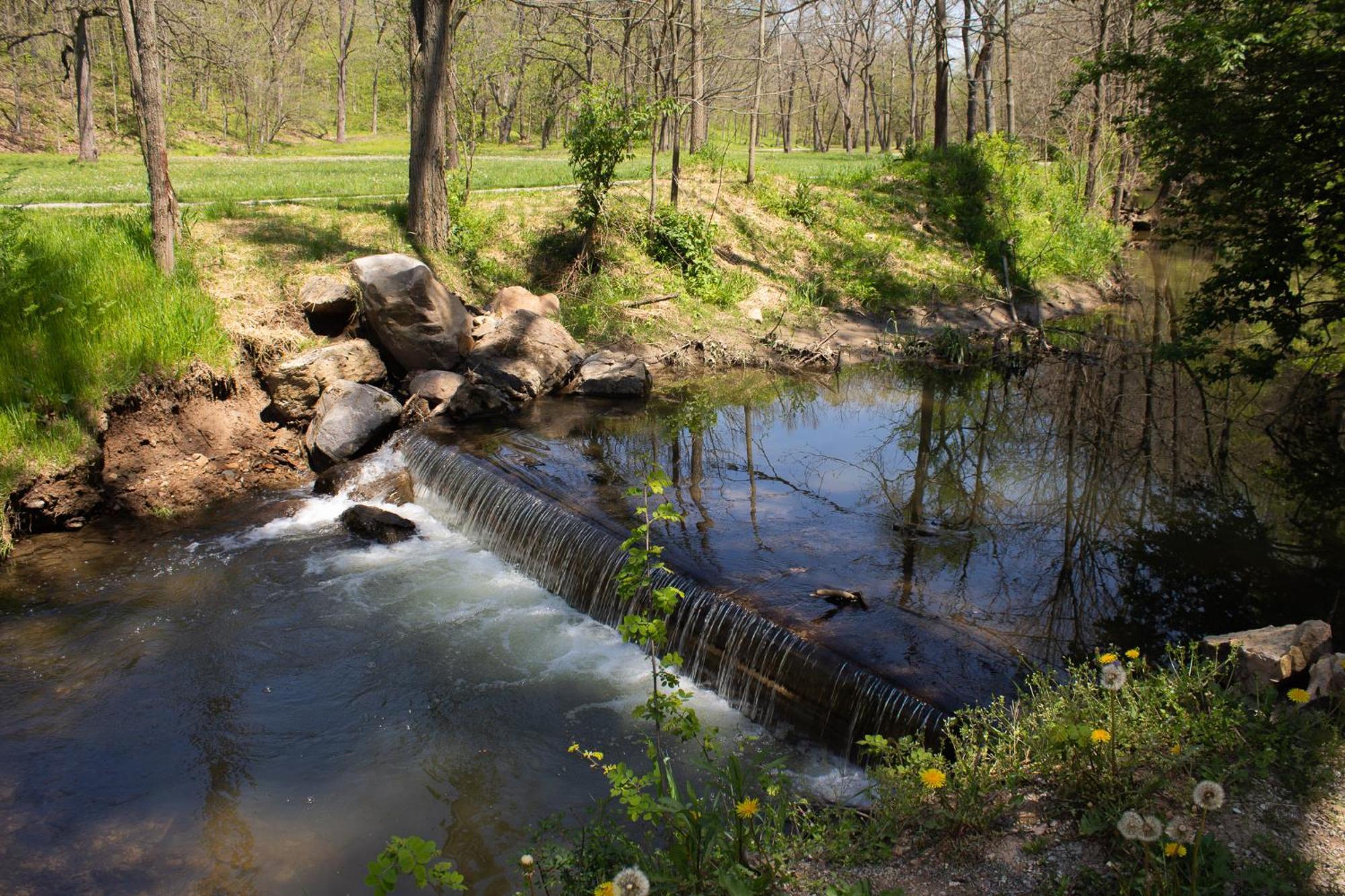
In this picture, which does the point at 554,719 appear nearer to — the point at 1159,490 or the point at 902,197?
the point at 1159,490

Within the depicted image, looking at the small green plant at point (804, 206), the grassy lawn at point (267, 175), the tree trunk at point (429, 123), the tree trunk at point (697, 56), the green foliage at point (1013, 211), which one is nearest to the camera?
the tree trunk at point (429, 123)

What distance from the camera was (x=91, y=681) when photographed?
7246 mm

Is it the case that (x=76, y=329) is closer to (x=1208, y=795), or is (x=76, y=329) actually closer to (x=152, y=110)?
(x=152, y=110)

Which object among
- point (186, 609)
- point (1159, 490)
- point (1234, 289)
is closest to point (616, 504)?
point (186, 609)

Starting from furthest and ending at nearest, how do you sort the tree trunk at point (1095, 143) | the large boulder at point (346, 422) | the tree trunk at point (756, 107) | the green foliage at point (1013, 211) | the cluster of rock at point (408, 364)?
the tree trunk at point (1095, 143)
the green foliage at point (1013, 211)
the tree trunk at point (756, 107)
the cluster of rock at point (408, 364)
the large boulder at point (346, 422)

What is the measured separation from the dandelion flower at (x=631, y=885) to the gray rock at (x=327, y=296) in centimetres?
1181

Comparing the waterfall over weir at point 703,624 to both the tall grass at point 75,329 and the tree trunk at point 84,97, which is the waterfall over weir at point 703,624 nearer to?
the tall grass at point 75,329

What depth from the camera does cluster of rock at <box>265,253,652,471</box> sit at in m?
12.1

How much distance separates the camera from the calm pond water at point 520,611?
5.83m

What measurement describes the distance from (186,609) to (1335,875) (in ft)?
28.2

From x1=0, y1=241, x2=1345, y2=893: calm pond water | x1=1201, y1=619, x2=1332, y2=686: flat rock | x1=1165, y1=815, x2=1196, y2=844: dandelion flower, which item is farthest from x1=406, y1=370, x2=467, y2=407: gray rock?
x1=1165, y1=815, x2=1196, y2=844: dandelion flower

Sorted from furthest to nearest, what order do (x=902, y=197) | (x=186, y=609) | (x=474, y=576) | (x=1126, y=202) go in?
(x=1126, y=202) → (x=902, y=197) → (x=474, y=576) → (x=186, y=609)

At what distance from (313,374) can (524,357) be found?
303 centimetres

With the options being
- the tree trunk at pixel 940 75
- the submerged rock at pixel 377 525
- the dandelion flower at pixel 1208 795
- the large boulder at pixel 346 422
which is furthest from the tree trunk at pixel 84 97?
the dandelion flower at pixel 1208 795
